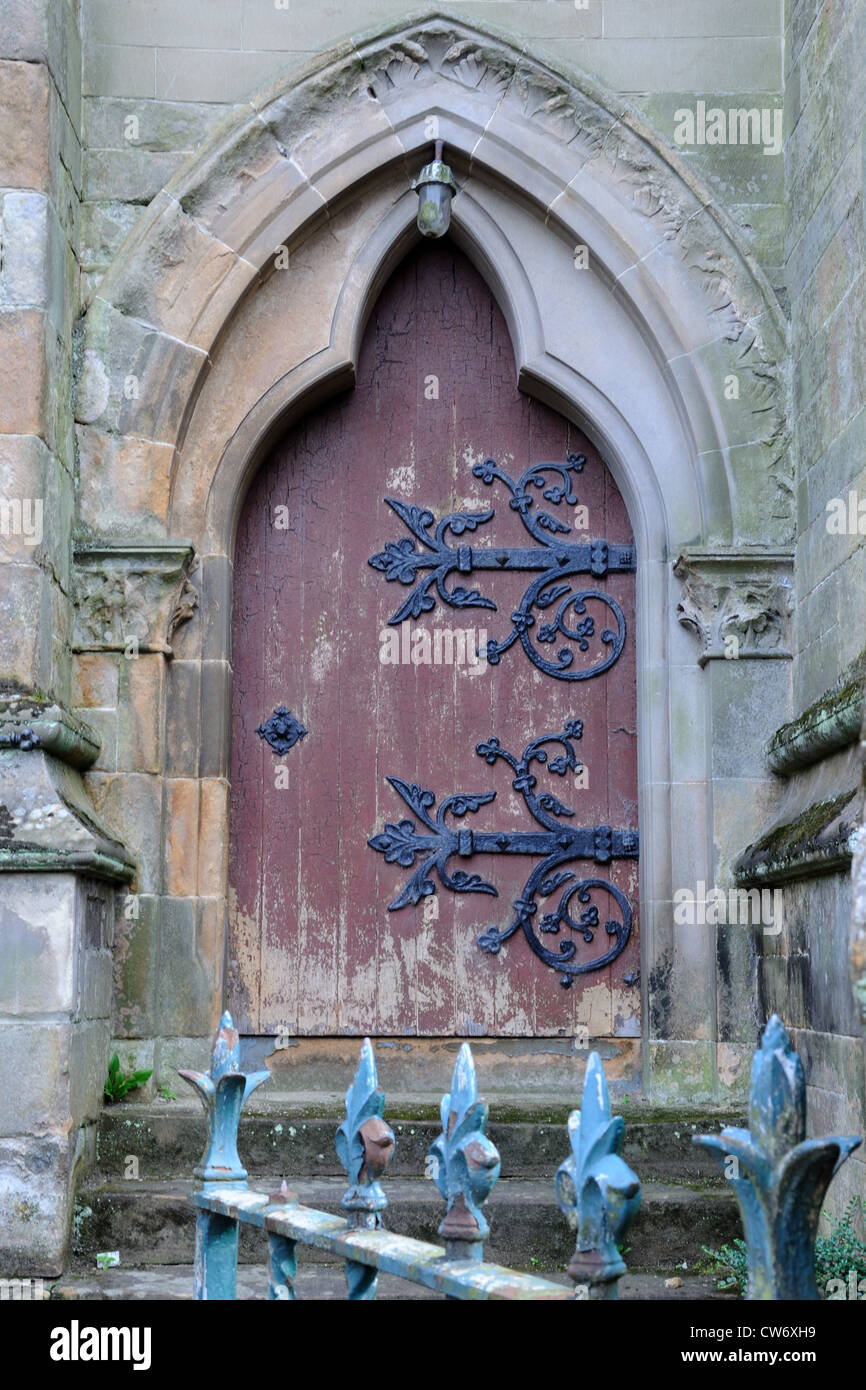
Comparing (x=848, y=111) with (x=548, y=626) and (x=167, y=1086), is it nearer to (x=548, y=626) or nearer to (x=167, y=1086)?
(x=548, y=626)

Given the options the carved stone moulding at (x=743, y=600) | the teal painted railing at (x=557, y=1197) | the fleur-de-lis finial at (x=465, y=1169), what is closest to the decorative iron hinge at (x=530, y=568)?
the carved stone moulding at (x=743, y=600)

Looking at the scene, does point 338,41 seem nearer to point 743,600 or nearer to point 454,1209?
point 743,600

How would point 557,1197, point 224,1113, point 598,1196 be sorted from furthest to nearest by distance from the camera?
point 224,1113, point 557,1197, point 598,1196

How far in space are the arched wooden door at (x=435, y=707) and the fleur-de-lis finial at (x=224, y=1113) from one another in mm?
2784

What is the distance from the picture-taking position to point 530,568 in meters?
5.48

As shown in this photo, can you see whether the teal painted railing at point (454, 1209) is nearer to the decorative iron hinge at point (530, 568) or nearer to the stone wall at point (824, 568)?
the stone wall at point (824, 568)

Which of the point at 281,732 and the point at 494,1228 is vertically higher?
the point at 281,732

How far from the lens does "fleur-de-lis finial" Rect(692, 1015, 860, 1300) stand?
146 centimetres

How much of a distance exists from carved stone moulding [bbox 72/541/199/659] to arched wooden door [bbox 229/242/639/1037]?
0.43m

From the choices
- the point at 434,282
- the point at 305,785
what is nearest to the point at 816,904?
the point at 305,785

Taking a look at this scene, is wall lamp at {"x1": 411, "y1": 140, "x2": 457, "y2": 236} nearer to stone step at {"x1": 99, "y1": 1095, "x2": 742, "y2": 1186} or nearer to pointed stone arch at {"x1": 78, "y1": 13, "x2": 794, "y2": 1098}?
pointed stone arch at {"x1": 78, "y1": 13, "x2": 794, "y2": 1098}

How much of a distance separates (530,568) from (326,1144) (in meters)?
2.12

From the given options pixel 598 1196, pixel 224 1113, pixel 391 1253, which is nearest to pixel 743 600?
pixel 224 1113

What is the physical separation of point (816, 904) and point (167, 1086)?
2164mm
